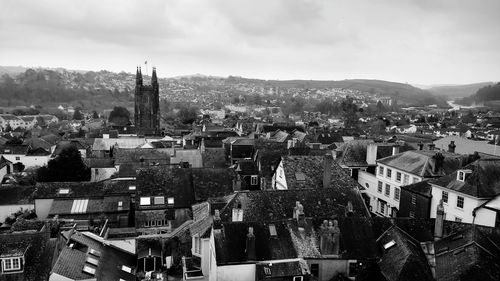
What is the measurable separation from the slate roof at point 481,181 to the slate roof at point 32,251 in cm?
2998

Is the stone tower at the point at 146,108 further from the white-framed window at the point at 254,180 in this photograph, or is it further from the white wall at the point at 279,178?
the white wall at the point at 279,178

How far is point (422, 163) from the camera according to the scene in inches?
1588

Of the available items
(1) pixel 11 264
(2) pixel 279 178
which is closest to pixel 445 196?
(2) pixel 279 178

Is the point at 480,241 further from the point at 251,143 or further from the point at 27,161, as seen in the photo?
the point at 27,161

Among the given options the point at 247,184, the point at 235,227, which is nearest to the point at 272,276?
the point at 235,227

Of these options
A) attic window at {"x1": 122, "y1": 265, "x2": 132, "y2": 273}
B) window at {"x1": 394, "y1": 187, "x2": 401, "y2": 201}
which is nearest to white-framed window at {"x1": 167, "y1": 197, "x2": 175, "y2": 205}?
attic window at {"x1": 122, "y1": 265, "x2": 132, "y2": 273}

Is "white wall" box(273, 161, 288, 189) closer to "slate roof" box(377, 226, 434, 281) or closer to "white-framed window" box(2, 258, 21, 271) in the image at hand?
"slate roof" box(377, 226, 434, 281)

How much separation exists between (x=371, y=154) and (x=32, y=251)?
3638 cm

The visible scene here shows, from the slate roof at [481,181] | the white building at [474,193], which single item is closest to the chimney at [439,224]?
the white building at [474,193]

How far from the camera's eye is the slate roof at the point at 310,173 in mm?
38125

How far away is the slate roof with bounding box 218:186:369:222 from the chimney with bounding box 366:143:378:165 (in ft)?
52.9

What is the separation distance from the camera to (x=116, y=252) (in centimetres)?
3078

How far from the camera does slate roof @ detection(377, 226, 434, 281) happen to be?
74.8 feet

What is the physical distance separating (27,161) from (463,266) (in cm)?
7404
